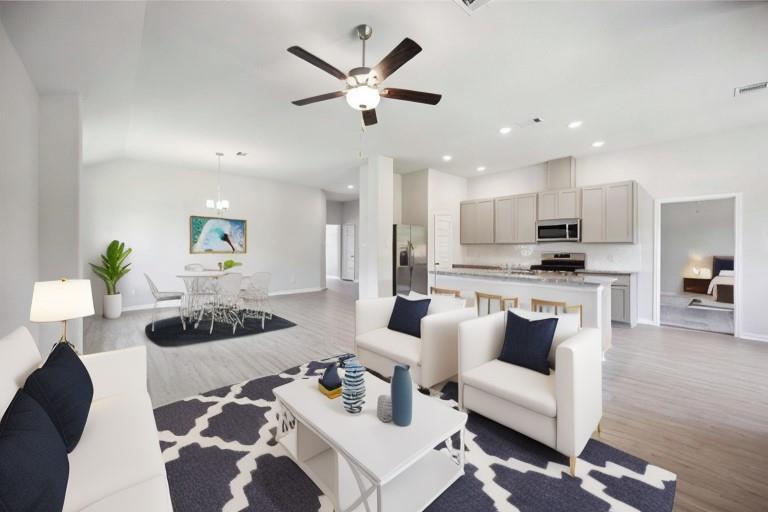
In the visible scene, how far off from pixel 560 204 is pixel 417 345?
14.9 feet

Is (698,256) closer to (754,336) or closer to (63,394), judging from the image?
(754,336)

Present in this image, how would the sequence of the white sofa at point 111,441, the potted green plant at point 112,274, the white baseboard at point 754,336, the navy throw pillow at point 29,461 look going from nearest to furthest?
the navy throw pillow at point 29,461 → the white sofa at point 111,441 → the white baseboard at point 754,336 → the potted green plant at point 112,274

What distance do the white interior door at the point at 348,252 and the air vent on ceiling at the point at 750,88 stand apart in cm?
933

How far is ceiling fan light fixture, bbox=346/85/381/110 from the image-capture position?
2385mm

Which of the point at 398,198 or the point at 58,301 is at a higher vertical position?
the point at 398,198

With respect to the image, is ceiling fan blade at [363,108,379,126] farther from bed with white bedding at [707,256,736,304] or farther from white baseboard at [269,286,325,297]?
bed with white bedding at [707,256,736,304]

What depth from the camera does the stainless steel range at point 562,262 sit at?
570cm

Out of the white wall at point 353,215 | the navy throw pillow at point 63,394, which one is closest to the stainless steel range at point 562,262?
the navy throw pillow at point 63,394


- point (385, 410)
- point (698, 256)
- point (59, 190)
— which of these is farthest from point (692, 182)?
point (59, 190)

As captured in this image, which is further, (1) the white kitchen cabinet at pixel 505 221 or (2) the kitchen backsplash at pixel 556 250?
(1) the white kitchen cabinet at pixel 505 221

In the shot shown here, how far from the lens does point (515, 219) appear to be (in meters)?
6.28

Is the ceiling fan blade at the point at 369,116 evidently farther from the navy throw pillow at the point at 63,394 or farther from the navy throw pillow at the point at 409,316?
the navy throw pillow at the point at 63,394

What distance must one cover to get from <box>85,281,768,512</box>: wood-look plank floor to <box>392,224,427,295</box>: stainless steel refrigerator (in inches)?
55.4

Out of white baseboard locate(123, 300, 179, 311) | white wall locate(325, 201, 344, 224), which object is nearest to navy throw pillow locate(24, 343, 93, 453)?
white baseboard locate(123, 300, 179, 311)
